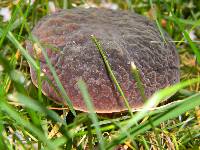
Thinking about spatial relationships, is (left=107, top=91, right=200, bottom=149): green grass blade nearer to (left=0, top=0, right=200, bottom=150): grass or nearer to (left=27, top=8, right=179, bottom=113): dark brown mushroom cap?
(left=0, top=0, right=200, bottom=150): grass

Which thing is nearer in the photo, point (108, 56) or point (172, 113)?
point (172, 113)

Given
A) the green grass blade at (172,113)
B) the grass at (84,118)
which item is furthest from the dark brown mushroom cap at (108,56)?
the green grass blade at (172,113)

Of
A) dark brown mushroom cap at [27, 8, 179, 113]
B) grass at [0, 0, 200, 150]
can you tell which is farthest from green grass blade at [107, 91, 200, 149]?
dark brown mushroom cap at [27, 8, 179, 113]

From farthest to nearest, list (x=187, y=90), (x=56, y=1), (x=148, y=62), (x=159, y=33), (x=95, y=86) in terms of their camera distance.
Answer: (x=56, y=1) → (x=187, y=90) → (x=159, y=33) → (x=148, y=62) → (x=95, y=86)

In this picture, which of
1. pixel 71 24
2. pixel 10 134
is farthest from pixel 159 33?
pixel 10 134

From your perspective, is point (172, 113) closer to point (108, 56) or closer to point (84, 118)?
point (84, 118)

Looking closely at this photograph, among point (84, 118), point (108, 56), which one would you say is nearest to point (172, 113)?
point (84, 118)

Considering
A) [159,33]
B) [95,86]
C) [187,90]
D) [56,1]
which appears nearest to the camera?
[95,86]

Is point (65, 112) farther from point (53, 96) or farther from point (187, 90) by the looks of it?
point (187, 90)

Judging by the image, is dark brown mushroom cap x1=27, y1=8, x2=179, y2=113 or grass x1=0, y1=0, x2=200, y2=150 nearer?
grass x1=0, y1=0, x2=200, y2=150
